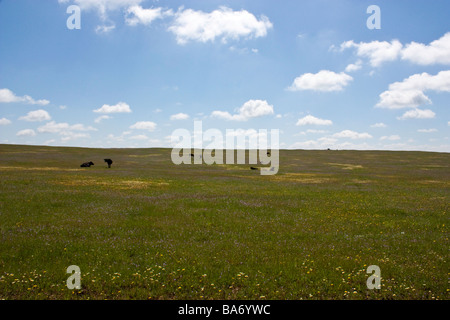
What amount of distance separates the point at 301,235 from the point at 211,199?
10.7 metres

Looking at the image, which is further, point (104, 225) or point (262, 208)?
point (262, 208)

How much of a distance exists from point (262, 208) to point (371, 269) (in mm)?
10730

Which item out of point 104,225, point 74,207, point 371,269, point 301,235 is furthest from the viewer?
point 74,207

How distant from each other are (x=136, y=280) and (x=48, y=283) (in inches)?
100

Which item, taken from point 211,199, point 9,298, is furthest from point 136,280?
point 211,199

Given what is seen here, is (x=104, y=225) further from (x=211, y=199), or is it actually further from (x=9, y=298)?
(x=211, y=199)
